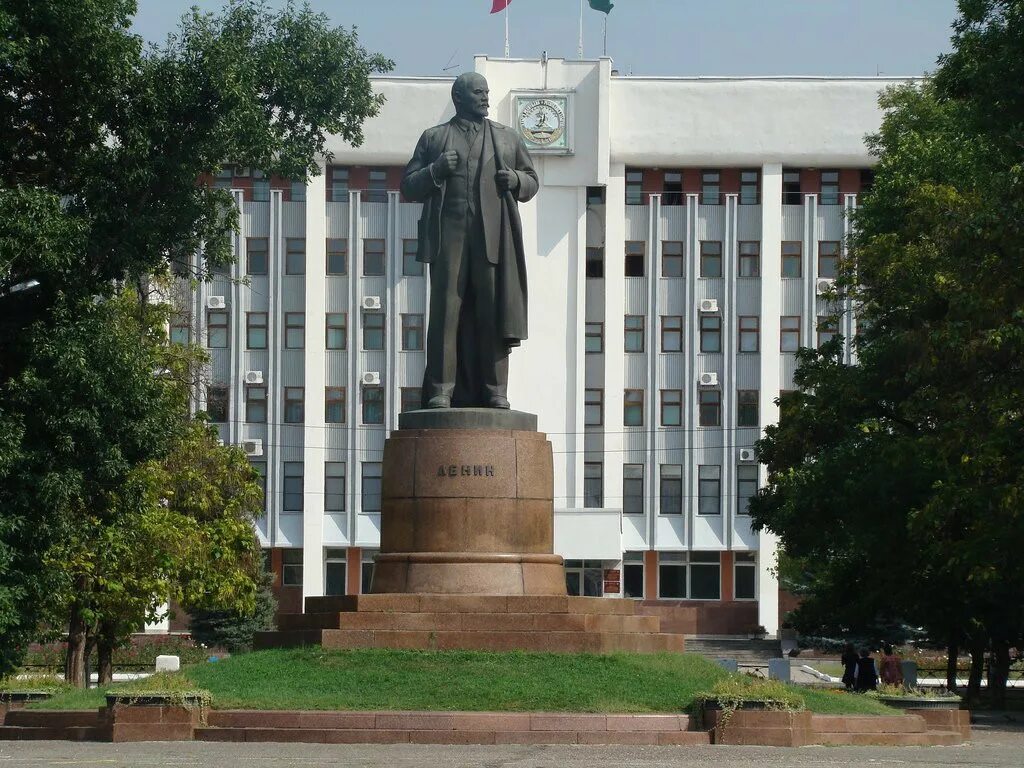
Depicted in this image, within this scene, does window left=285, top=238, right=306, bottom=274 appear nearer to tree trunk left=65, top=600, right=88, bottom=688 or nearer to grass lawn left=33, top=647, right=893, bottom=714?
tree trunk left=65, top=600, right=88, bottom=688

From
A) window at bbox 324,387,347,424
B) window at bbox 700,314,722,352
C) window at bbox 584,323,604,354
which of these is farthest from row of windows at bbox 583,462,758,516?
window at bbox 324,387,347,424

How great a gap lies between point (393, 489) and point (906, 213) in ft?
50.1

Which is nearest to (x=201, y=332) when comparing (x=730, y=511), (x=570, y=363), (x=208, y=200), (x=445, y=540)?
(x=570, y=363)

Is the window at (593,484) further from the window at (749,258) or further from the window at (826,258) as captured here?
the window at (826,258)

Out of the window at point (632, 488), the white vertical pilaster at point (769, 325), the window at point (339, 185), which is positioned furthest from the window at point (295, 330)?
the white vertical pilaster at point (769, 325)

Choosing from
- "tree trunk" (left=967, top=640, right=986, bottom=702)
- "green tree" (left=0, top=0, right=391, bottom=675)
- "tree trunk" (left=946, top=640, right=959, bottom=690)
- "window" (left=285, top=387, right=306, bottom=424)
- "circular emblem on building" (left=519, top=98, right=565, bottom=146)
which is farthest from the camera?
"window" (left=285, top=387, right=306, bottom=424)

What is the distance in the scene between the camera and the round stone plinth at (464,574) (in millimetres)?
19031

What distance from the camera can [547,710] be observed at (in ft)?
53.9

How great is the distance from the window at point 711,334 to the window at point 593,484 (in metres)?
5.09

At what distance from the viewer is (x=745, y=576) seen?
59031 millimetres

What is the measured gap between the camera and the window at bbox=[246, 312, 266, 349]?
5866cm

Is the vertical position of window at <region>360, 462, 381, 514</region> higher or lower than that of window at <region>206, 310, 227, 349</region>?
lower

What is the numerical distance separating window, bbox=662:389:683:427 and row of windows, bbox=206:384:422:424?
7896mm

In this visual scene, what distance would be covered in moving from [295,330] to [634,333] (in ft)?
35.7
